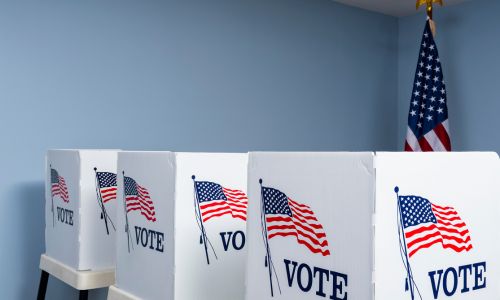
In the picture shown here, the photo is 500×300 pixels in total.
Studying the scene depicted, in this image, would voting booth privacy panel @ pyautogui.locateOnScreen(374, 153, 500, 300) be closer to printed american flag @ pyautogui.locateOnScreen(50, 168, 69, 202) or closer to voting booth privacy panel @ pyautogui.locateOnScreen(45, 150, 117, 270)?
voting booth privacy panel @ pyautogui.locateOnScreen(45, 150, 117, 270)

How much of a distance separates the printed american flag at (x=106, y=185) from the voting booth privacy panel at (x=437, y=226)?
3.17 feet

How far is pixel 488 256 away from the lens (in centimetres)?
87

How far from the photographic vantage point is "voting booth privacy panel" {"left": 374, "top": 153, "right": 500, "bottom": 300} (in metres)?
0.71

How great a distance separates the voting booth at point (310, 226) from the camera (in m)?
0.72

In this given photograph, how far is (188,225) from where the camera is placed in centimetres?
106

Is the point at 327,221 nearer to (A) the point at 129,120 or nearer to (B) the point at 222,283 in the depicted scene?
(B) the point at 222,283

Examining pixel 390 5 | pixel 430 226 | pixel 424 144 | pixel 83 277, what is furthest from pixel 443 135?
pixel 430 226

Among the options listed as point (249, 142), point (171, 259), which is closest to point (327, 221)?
point (171, 259)

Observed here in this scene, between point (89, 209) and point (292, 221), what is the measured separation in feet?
2.70

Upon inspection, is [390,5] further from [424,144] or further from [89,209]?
[89,209]

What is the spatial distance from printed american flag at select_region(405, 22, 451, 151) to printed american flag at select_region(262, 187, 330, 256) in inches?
87.4

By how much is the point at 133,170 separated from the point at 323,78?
2.01 meters

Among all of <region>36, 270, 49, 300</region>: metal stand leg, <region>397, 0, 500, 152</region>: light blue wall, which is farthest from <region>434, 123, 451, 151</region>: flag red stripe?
<region>36, 270, 49, 300</region>: metal stand leg

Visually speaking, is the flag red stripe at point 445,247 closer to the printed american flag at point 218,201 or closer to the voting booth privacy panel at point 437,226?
the voting booth privacy panel at point 437,226
